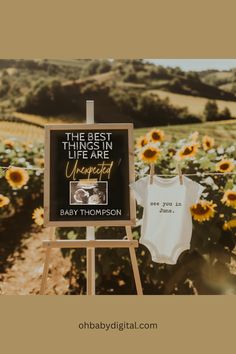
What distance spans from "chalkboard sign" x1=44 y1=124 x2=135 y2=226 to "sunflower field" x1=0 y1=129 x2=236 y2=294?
0.18 m

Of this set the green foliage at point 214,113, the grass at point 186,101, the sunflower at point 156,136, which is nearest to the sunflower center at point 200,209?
the sunflower at point 156,136

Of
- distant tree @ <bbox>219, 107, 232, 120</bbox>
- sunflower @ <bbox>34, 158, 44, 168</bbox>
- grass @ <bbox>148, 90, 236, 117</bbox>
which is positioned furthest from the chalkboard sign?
grass @ <bbox>148, 90, 236, 117</bbox>

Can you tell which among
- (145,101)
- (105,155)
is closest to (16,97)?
(145,101)

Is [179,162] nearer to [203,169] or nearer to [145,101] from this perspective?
[203,169]

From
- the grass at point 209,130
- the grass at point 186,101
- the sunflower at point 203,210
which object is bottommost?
the sunflower at point 203,210

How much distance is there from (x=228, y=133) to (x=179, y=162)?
2773mm

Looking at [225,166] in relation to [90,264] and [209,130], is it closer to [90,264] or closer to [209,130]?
[90,264]

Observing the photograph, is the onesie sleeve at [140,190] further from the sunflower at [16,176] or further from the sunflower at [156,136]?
the sunflower at [16,176]

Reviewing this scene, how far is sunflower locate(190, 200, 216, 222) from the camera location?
2.96 meters

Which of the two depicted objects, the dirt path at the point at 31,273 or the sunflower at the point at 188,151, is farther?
the dirt path at the point at 31,273

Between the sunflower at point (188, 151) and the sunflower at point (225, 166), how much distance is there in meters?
0.20

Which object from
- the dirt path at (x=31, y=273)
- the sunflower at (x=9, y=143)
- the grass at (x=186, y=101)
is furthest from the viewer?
the grass at (x=186, y=101)

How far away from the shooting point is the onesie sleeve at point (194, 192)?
9.74 ft

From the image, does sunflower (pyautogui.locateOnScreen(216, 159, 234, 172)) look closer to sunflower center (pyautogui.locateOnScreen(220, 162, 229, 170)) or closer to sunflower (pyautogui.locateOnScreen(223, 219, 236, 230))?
sunflower center (pyautogui.locateOnScreen(220, 162, 229, 170))
